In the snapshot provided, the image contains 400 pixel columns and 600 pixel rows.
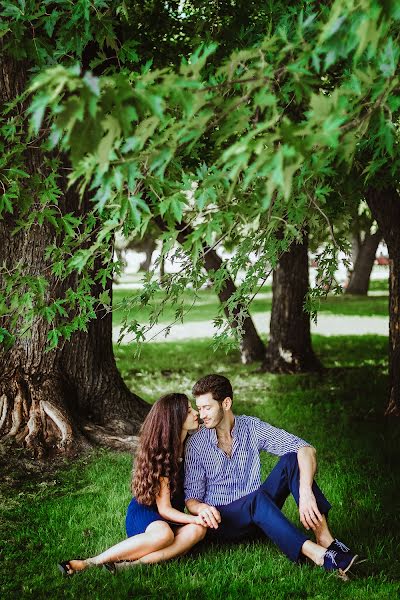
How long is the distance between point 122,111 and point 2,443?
4640mm

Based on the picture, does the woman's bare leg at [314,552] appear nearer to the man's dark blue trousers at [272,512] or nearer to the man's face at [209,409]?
the man's dark blue trousers at [272,512]

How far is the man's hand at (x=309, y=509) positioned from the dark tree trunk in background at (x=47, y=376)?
3044mm

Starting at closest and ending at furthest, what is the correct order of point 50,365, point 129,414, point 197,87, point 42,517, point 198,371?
point 197,87
point 42,517
point 50,365
point 129,414
point 198,371

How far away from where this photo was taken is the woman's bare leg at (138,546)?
4176mm

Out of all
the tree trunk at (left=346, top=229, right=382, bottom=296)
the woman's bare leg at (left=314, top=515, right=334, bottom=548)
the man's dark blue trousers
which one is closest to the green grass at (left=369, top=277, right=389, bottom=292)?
the tree trunk at (left=346, top=229, right=382, bottom=296)

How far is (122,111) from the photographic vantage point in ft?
8.30

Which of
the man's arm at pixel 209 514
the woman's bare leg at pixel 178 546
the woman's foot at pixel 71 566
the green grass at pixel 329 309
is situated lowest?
the woman's foot at pixel 71 566

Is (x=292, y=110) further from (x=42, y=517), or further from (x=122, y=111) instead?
(x=42, y=517)

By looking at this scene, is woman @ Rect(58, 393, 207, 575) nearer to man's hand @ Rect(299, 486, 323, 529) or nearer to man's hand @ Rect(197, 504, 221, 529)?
man's hand @ Rect(197, 504, 221, 529)

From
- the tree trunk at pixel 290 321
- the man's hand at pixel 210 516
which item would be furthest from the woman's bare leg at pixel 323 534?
the tree trunk at pixel 290 321

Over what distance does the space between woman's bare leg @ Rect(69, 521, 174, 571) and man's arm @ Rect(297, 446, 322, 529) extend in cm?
79

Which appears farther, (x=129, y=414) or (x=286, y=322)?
(x=286, y=322)

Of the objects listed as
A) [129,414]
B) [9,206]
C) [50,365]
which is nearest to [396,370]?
[129,414]

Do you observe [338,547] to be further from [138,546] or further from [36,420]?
[36,420]
